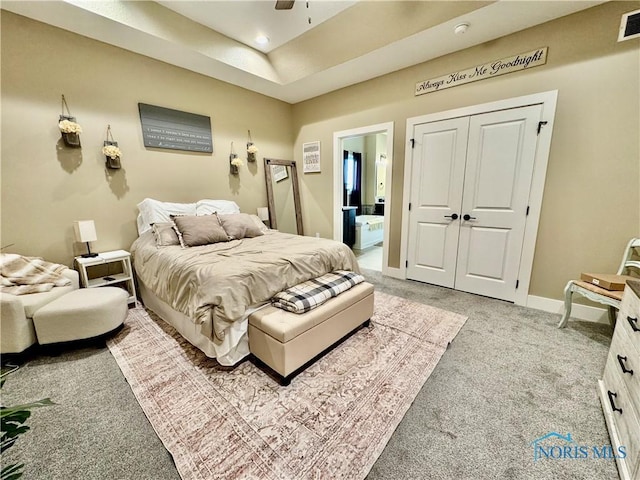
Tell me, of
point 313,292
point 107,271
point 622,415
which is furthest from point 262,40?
point 622,415

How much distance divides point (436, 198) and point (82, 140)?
13.2 ft

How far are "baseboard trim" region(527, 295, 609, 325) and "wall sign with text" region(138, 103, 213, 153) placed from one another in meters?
4.39

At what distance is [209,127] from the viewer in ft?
11.7

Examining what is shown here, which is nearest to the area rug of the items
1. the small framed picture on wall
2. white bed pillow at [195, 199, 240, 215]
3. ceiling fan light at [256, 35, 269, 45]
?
white bed pillow at [195, 199, 240, 215]

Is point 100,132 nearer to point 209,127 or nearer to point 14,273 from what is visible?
point 209,127

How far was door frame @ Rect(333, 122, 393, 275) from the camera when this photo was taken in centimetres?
357

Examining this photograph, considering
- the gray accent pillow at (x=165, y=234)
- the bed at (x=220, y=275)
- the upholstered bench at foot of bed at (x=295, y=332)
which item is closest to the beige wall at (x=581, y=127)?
the bed at (x=220, y=275)

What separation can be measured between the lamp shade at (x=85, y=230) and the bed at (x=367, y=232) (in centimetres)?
415

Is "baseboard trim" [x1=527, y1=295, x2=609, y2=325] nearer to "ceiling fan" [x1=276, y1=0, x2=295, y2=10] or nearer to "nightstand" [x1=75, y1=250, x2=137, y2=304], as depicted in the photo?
"ceiling fan" [x1=276, y1=0, x2=295, y2=10]

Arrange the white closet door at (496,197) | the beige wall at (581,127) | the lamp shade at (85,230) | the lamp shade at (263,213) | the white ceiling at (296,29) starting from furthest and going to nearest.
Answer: the lamp shade at (263,213) < the white closet door at (496,197) < the lamp shade at (85,230) < the white ceiling at (296,29) < the beige wall at (581,127)

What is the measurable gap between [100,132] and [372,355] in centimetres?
354

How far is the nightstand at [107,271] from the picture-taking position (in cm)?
254

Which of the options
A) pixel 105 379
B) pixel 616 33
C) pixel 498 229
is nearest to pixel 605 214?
pixel 498 229

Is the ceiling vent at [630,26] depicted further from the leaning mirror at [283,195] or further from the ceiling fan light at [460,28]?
the leaning mirror at [283,195]
